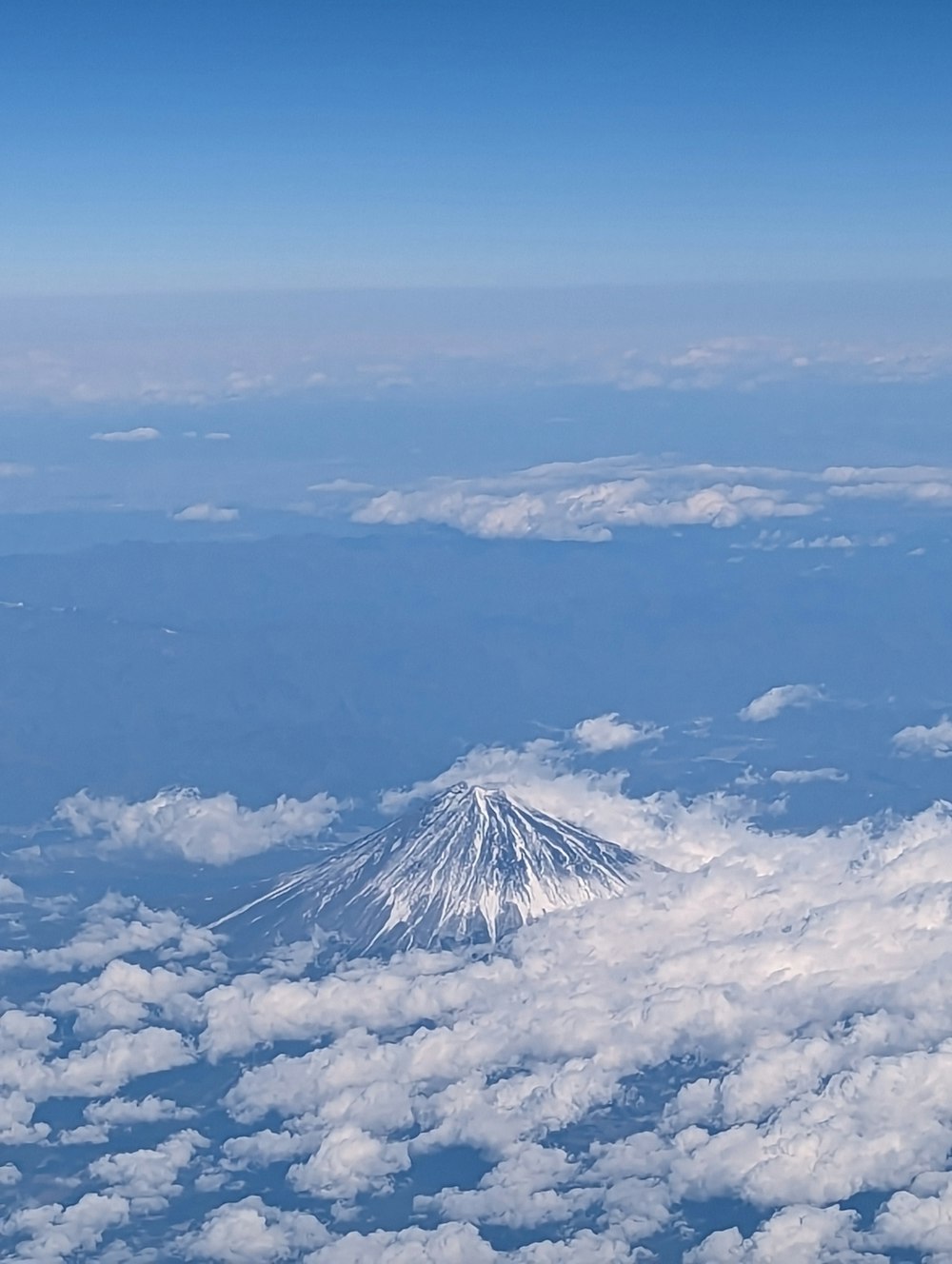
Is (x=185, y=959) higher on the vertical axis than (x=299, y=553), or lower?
lower

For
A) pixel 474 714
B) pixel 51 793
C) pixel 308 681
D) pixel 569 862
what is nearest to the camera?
pixel 569 862

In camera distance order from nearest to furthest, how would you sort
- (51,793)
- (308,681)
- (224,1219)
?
(224,1219)
(51,793)
(308,681)

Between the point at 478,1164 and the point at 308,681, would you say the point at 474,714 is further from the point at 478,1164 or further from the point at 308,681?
the point at 478,1164

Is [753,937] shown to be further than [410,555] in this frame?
No

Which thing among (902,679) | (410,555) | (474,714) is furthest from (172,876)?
(410,555)

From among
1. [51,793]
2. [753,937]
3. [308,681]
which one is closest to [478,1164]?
[753,937]

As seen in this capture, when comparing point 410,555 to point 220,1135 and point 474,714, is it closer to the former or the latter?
point 474,714
